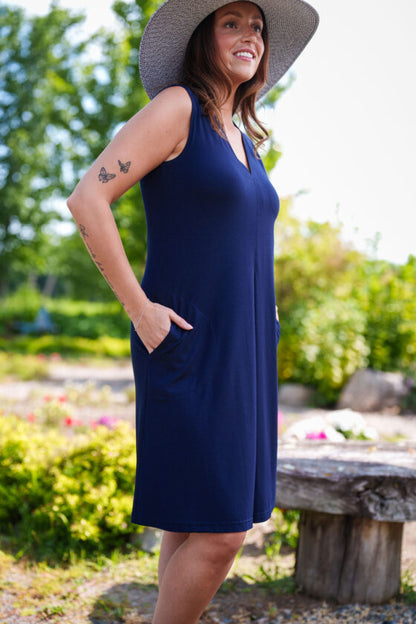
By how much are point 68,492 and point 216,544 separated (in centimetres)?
189

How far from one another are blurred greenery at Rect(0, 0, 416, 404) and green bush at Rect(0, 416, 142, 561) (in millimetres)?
2096

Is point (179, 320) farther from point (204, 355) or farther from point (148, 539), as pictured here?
point (148, 539)

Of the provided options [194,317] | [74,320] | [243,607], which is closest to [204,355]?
[194,317]

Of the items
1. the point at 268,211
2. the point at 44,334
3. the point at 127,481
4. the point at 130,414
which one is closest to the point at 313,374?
the point at 130,414

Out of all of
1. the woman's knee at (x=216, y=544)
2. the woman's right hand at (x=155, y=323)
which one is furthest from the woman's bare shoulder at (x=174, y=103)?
the woman's knee at (x=216, y=544)

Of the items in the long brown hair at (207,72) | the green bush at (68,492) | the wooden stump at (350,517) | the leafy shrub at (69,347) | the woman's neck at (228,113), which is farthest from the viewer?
the leafy shrub at (69,347)

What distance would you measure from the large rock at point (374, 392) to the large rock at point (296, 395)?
0.51 metres

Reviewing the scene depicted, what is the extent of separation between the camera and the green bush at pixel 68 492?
318 cm

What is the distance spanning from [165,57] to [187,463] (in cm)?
126

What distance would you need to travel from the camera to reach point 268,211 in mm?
1806

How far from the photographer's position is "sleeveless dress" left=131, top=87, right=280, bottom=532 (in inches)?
61.5

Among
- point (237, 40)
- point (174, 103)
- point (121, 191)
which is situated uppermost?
point (237, 40)

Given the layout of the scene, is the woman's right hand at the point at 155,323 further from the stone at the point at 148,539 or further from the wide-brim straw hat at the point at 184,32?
the stone at the point at 148,539

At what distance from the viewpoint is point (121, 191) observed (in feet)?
5.33
